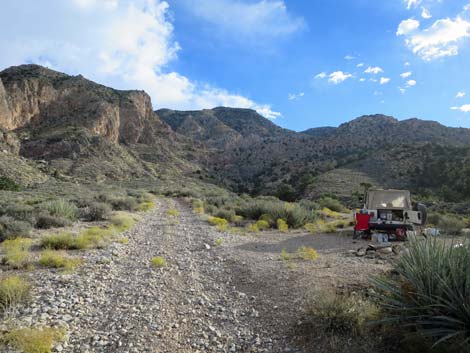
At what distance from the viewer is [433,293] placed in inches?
160

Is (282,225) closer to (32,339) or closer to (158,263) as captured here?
(158,263)

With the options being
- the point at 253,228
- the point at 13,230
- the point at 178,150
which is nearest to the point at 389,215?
the point at 253,228

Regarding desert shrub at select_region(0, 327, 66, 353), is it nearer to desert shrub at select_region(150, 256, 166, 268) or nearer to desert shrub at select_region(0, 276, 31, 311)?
desert shrub at select_region(0, 276, 31, 311)

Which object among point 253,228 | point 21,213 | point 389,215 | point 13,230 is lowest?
point 253,228

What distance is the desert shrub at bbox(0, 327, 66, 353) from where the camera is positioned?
4.00 m

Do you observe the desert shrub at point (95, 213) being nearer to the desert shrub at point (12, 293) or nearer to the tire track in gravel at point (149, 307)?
the tire track in gravel at point (149, 307)

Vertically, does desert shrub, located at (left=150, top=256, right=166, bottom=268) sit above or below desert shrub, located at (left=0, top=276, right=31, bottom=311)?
below

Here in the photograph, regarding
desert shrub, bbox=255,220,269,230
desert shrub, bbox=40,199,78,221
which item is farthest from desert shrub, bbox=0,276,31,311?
desert shrub, bbox=255,220,269,230

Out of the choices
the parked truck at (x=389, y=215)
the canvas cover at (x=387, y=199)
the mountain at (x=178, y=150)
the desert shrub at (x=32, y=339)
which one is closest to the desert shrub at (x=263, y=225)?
the parked truck at (x=389, y=215)

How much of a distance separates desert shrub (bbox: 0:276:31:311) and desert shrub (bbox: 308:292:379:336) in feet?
14.1

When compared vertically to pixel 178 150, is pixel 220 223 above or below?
below

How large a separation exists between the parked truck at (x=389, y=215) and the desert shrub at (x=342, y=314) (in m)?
7.51

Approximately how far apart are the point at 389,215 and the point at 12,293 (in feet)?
36.4

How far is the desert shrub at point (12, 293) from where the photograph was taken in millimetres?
5165
